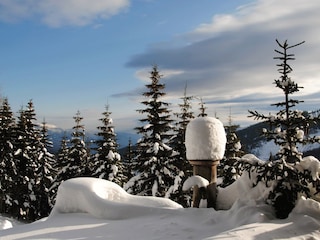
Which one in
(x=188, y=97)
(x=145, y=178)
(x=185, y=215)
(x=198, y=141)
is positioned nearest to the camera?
(x=185, y=215)

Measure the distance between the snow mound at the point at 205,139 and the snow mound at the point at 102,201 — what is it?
1.18 metres

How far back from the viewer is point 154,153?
19016 millimetres

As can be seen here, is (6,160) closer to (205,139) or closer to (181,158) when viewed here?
(181,158)

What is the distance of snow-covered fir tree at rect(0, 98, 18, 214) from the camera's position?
85.6 ft

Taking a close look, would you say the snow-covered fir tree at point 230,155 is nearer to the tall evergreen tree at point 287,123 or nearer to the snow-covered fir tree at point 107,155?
the snow-covered fir tree at point 107,155

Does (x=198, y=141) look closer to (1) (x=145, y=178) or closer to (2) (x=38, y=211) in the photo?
(1) (x=145, y=178)

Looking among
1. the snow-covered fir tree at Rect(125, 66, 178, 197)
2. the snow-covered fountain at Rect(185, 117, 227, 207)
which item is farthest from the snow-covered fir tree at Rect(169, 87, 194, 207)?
the snow-covered fountain at Rect(185, 117, 227, 207)

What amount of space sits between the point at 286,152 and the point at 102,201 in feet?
12.1

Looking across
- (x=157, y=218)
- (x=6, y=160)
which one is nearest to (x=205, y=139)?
(x=157, y=218)

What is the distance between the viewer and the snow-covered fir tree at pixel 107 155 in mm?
23000

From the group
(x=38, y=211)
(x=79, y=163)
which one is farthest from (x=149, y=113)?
(x=38, y=211)

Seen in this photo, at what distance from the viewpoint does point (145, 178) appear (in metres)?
19.3

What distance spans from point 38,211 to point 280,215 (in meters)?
27.6

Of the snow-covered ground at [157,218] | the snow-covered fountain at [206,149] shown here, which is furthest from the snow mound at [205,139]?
the snow-covered ground at [157,218]
